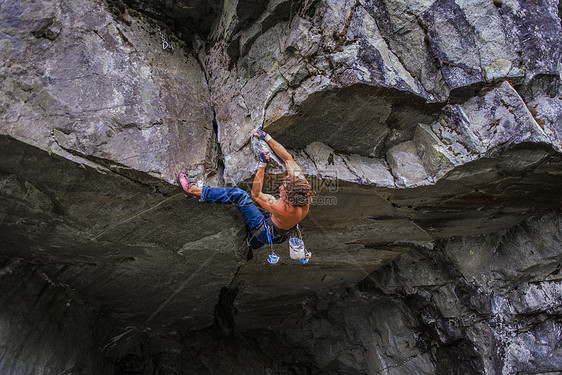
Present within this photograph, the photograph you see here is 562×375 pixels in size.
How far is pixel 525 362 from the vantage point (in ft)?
16.4

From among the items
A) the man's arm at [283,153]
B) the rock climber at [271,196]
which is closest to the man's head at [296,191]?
the rock climber at [271,196]

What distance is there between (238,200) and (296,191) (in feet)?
2.21

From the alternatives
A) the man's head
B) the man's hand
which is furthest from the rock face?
the man's head

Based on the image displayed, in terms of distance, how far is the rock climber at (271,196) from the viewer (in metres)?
3.80

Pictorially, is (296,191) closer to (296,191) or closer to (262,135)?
(296,191)

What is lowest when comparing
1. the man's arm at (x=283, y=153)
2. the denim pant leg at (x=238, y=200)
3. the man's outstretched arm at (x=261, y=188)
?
the denim pant leg at (x=238, y=200)

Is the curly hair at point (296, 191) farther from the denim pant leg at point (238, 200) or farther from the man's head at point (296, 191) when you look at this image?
the denim pant leg at point (238, 200)

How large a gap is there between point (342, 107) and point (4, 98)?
3.20 m

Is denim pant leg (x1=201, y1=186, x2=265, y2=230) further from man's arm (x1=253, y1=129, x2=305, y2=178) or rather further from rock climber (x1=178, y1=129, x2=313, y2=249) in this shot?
man's arm (x1=253, y1=129, x2=305, y2=178)

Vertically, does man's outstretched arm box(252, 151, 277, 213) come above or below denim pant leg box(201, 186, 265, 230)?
above

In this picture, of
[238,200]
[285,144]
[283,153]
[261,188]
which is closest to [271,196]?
[261,188]

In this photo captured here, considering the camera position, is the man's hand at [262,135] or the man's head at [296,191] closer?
the man's head at [296,191]

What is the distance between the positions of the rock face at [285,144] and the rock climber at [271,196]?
150mm

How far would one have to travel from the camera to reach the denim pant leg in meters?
3.95
